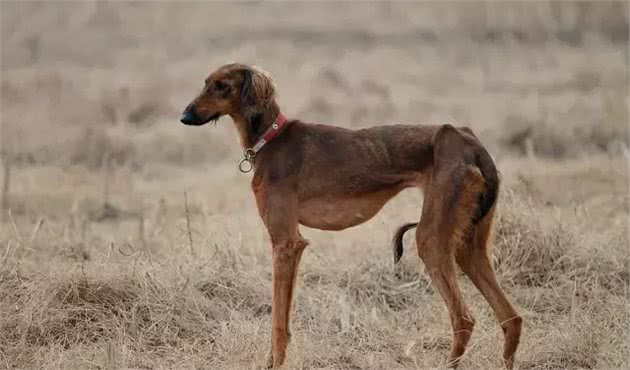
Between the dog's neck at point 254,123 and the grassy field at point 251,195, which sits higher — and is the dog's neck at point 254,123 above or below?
above

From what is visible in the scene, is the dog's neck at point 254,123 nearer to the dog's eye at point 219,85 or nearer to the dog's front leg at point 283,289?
the dog's eye at point 219,85

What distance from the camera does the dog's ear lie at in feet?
23.9

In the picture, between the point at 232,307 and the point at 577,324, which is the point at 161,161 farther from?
the point at 577,324

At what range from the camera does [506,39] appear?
25.1m

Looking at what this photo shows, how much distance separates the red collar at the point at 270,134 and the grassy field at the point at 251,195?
1.29 m

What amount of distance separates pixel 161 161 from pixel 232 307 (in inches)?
316

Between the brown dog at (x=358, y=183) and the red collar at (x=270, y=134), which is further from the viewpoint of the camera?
the red collar at (x=270, y=134)

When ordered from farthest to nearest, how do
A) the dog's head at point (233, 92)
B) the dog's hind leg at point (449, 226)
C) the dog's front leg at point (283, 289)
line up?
the dog's head at point (233, 92)
the dog's front leg at point (283, 289)
the dog's hind leg at point (449, 226)

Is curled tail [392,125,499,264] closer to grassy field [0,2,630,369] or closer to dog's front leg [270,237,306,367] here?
grassy field [0,2,630,369]

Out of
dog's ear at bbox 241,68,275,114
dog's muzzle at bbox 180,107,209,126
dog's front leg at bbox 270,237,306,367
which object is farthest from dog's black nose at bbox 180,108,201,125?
dog's front leg at bbox 270,237,306,367

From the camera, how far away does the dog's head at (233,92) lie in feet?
23.9

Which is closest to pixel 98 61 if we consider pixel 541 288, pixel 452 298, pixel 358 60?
pixel 358 60

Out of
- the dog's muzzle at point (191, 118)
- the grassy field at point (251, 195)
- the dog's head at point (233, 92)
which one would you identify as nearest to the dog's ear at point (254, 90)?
the dog's head at point (233, 92)

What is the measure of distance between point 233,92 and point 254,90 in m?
0.14
